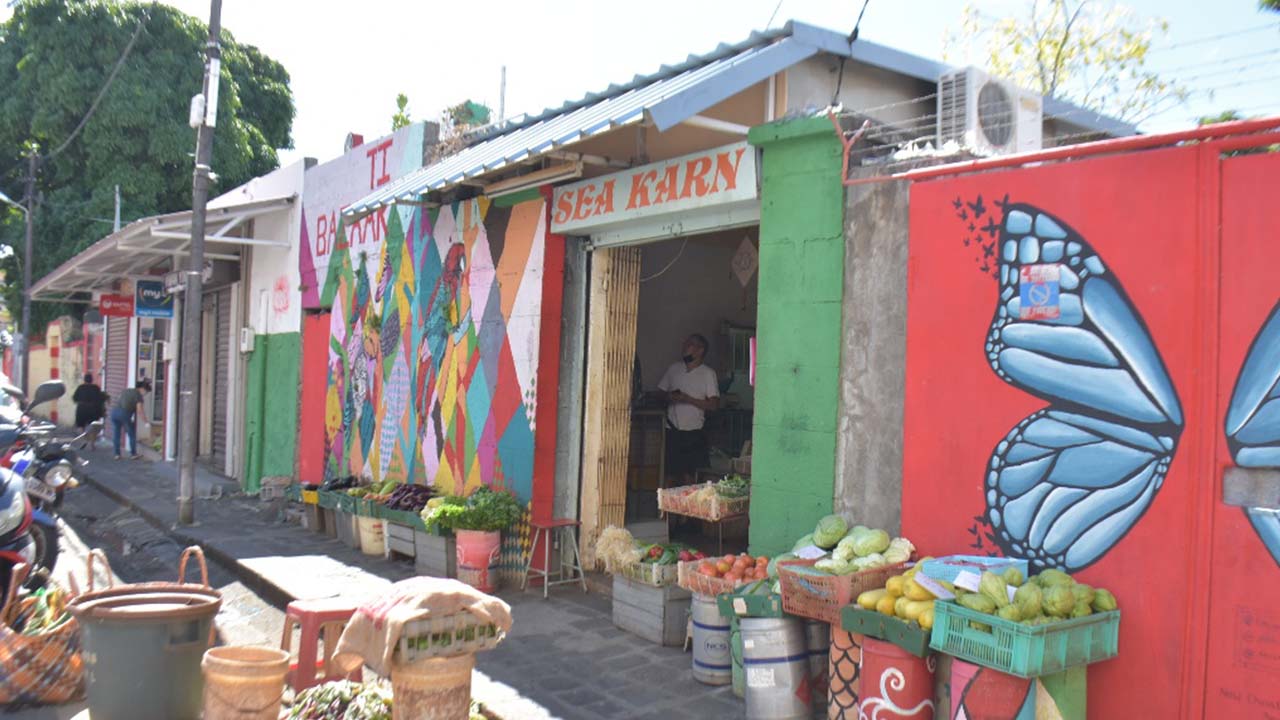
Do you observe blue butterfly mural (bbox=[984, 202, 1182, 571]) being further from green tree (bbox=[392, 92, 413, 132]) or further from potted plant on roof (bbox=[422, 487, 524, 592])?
green tree (bbox=[392, 92, 413, 132])

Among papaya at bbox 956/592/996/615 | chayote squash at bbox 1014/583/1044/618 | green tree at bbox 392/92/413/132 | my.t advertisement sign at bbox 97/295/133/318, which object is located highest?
green tree at bbox 392/92/413/132

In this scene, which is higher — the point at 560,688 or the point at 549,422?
the point at 549,422

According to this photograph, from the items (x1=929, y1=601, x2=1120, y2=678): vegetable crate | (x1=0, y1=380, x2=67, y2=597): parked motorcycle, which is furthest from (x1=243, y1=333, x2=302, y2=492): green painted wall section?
(x1=929, y1=601, x2=1120, y2=678): vegetable crate

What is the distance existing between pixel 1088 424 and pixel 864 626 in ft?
4.94

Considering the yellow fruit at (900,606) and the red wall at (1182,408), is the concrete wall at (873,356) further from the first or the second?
the yellow fruit at (900,606)

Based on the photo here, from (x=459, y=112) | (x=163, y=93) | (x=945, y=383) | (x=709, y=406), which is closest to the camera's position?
(x=945, y=383)

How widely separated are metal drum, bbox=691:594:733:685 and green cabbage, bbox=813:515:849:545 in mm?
846

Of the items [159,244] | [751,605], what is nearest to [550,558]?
Answer: [751,605]

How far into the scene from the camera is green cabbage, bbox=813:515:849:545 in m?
5.62

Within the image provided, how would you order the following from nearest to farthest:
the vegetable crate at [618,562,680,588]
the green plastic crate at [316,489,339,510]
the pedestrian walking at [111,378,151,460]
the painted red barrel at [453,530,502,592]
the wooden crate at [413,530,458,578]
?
the vegetable crate at [618,562,680,588]
the painted red barrel at [453,530,502,592]
the wooden crate at [413,530,458,578]
the green plastic crate at [316,489,339,510]
the pedestrian walking at [111,378,151,460]

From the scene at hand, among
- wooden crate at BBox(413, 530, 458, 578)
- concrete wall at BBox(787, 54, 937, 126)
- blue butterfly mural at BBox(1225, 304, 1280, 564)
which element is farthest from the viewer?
wooden crate at BBox(413, 530, 458, 578)

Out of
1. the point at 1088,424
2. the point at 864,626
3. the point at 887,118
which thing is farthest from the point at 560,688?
the point at 887,118

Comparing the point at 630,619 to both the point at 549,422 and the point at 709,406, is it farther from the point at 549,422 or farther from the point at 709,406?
the point at 709,406

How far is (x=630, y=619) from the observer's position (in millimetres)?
7070
